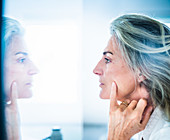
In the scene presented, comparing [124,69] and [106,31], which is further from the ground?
[106,31]

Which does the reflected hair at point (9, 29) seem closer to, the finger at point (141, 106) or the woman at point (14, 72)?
the woman at point (14, 72)

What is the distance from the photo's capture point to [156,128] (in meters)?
1.07

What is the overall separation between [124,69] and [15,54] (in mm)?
589

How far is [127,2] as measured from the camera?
1.14 meters

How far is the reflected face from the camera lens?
1.12m

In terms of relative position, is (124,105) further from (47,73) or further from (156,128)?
(47,73)

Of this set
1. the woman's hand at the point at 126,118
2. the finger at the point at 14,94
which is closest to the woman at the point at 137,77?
the woman's hand at the point at 126,118

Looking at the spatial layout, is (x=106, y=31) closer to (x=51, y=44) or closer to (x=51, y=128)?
(x=51, y=44)

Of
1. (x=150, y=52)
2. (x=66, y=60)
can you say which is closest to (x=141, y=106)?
(x=150, y=52)

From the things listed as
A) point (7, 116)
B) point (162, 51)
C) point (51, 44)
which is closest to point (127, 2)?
point (162, 51)

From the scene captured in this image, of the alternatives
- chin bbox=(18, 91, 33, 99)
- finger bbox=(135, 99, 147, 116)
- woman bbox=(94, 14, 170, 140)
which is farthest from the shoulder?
chin bbox=(18, 91, 33, 99)

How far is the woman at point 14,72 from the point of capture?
46.1 inches

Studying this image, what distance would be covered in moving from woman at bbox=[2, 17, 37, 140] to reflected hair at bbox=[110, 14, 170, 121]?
0.52 meters

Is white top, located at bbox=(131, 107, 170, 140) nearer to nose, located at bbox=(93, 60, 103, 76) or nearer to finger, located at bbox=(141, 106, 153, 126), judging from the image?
finger, located at bbox=(141, 106, 153, 126)
